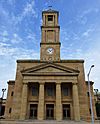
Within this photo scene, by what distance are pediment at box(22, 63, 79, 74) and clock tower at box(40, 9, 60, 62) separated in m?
4.33

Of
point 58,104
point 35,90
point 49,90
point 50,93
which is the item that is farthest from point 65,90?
point 35,90

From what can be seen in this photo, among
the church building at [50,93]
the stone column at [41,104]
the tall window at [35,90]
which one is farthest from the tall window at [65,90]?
the tall window at [35,90]

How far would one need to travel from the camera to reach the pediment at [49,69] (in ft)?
124

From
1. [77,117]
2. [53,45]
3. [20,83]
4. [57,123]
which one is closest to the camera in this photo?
[57,123]

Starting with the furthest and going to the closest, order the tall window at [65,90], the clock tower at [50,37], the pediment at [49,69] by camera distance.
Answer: the clock tower at [50,37]
the tall window at [65,90]
the pediment at [49,69]

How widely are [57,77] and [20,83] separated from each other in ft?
26.5

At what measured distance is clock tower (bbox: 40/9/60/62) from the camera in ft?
144

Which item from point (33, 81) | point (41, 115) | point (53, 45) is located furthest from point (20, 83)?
point (53, 45)

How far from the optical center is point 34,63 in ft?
136

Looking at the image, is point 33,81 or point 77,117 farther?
point 33,81

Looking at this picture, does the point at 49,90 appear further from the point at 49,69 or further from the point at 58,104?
the point at 58,104

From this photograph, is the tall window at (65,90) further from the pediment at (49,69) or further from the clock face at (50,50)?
the clock face at (50,50)

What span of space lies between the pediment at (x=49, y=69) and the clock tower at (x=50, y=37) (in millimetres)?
4325

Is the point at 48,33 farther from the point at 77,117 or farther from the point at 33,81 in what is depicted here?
the point at 77,117
